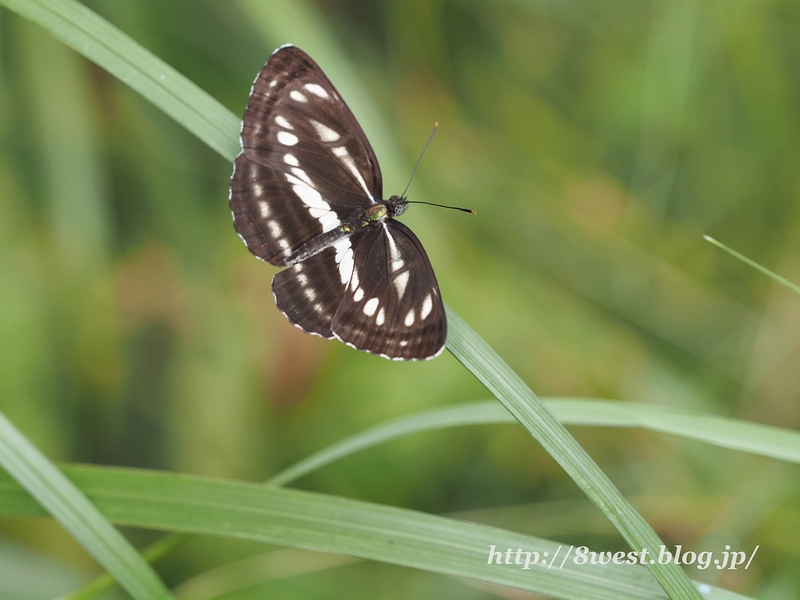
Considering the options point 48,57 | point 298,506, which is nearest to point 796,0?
point 298,506

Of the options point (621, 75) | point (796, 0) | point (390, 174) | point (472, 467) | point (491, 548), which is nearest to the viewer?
point (491, 548)

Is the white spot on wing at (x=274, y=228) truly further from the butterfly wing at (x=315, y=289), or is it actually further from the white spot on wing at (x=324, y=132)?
the white spot on wing at (x=324, y=132)

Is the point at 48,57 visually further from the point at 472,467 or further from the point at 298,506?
the point at 472,467

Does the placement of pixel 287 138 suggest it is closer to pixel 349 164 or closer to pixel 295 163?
pixel 295 163

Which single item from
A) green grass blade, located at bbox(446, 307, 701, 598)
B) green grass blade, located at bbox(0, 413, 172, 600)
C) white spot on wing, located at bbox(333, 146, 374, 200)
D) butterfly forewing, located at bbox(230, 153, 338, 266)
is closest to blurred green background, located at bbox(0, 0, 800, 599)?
white spot on wing, located at bbox(333, 146, 374, 200)

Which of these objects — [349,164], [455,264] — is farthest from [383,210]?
[455,264]
